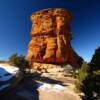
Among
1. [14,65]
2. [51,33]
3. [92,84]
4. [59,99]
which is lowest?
[59,99]

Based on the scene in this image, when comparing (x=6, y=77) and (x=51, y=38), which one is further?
(x=51, y=38)

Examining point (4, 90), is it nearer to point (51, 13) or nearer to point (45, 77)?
point (45, 77)

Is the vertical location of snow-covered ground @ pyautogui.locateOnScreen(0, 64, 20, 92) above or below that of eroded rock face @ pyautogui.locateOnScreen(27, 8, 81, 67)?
below

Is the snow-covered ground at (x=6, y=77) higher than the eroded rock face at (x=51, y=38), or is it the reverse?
the eroded rock face at (x=51, y=38)

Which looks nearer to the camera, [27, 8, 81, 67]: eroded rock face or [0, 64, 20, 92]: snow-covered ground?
[0, 64, 20, 92]: snow-covered ground

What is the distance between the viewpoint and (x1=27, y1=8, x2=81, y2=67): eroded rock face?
76.8 metres

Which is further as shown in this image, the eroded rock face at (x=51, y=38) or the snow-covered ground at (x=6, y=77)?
the eroded rock face at (x=51, y=38)

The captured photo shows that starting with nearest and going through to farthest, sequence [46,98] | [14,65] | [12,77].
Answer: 1. [46,98]
2. [12,77]
3. [14,65]

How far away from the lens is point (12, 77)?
1766 inches

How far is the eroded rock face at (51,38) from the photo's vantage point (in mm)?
76812

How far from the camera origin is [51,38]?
8012 centimetres

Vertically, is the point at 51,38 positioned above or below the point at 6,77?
above

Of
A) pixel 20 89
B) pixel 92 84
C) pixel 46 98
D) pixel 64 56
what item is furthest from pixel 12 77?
pixel 64 56

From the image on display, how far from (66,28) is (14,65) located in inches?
1226
